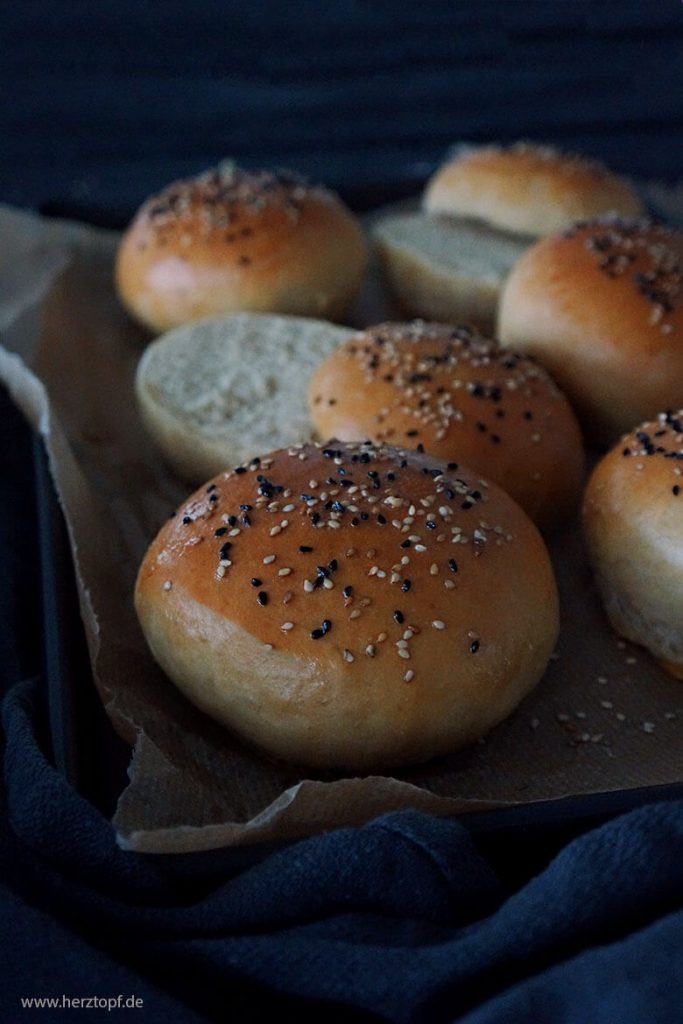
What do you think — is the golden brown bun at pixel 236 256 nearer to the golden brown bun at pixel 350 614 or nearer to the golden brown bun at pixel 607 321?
the golden brown bun at pixel 607 321

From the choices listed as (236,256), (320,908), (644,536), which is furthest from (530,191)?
(320,908)

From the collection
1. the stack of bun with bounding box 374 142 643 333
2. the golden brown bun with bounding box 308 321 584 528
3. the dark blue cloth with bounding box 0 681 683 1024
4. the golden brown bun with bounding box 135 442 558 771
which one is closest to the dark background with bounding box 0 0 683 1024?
the dark blue cloth with bounding box 0 681 683 1024

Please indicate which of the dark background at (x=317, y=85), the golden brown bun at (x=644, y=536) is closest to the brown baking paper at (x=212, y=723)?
the golden brown bun at (x=644, y=536)

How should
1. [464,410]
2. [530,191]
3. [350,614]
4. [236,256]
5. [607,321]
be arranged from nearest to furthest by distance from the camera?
[350,614], [464,410], [607,321], [236,256], [530,191]

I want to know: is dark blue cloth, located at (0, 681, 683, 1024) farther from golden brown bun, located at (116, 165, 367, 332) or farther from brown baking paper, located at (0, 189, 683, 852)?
golden brown bun, located at (116, 165, 367, 332)

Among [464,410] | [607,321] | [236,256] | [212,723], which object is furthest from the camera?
[236,256]

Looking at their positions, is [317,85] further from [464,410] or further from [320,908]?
[320,908]
